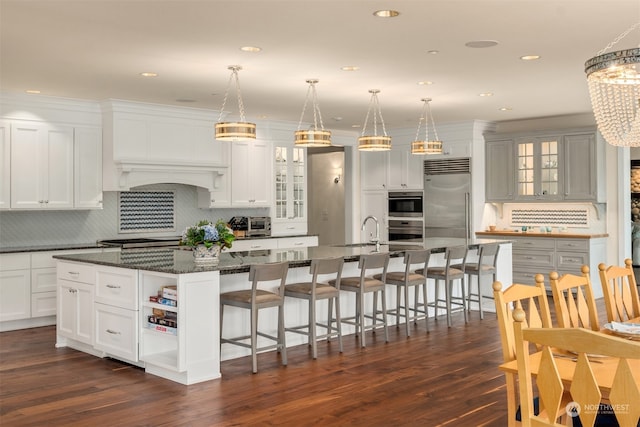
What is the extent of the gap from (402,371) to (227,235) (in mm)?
1786

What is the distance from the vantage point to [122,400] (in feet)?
15.1

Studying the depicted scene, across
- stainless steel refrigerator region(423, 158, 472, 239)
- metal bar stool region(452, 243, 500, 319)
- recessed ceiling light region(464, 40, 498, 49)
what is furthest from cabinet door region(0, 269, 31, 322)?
stainless steel refrigerator region(423, 158, 472, 239)

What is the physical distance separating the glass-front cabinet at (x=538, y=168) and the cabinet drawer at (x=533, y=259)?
32.2 inches

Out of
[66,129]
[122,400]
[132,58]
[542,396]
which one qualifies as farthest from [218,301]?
[66,129]

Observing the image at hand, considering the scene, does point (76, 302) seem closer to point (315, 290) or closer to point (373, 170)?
point (315, 290)

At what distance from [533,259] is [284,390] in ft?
19.6

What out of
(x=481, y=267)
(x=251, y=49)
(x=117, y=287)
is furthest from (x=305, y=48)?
(x=481, y=267)

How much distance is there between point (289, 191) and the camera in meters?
10.4

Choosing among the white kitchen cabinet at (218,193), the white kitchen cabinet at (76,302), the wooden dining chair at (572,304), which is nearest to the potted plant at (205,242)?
the white kitchen cabinet at (76,302)

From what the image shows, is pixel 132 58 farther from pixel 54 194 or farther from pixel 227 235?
pixel 54 194

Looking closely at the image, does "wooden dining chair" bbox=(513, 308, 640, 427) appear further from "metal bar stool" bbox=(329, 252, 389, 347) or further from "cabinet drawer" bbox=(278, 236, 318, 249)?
"cabinet drawer" bbox=(278, 236, 318, 249)

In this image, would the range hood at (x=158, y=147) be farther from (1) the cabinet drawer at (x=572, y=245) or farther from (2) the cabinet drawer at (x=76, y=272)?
(1) the cabinet drawer at (x=572, y=245)

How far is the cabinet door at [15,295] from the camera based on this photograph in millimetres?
7238

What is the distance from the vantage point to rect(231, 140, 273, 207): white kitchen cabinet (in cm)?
959
